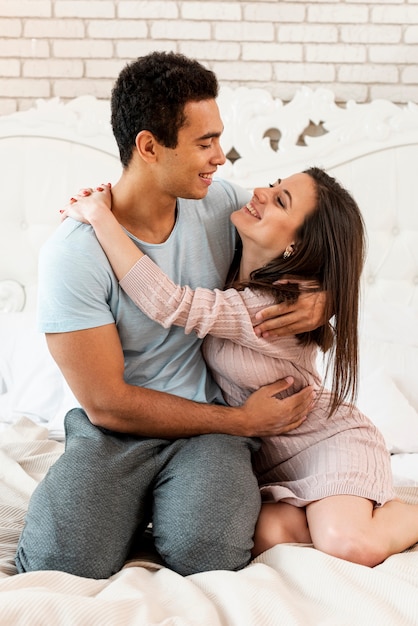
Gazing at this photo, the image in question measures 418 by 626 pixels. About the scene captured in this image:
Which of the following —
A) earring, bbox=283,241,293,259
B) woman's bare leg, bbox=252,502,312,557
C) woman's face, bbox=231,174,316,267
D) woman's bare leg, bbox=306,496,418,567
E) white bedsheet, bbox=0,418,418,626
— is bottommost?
woman's bare leg, bbox=252,502,312,557

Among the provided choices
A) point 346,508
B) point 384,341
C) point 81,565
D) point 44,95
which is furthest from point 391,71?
point 81,565

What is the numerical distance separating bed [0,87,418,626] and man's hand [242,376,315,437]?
270mm

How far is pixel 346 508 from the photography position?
1700 millimetres

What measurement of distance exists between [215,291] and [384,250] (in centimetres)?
143

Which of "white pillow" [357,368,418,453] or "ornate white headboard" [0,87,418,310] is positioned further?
"ornate white headboard" [0,87,418,310]

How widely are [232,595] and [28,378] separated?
1482mm

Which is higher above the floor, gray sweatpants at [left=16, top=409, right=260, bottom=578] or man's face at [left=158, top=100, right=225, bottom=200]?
man's face at [left=158, top=100, right=225, bottom=200]

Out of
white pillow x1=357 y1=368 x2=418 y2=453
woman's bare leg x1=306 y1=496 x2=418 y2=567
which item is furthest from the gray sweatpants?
white pillow x1=357 y1=368 x2=418 y2=453

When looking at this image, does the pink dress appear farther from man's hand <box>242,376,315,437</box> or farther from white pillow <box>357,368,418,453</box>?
white pillow <box>357,368,418,453</box>

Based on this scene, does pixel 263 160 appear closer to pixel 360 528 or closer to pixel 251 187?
pixel 251 187

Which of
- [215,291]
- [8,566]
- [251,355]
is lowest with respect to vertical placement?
[8,566]

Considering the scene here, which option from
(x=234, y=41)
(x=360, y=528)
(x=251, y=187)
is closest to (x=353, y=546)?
(x=360, y=528)

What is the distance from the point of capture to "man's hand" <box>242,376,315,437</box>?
182 cm

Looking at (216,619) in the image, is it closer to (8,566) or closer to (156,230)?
(8,566)
